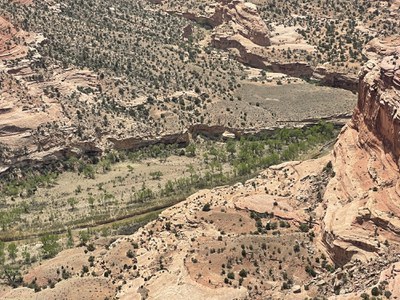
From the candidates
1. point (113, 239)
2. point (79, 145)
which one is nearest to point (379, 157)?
point (113, 239)

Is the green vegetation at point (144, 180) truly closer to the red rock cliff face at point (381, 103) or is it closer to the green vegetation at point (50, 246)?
the green vegetation at point (50, 246)

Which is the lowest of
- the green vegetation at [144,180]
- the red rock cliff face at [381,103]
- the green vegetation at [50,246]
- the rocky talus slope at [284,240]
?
the green vegetation at [144,180]

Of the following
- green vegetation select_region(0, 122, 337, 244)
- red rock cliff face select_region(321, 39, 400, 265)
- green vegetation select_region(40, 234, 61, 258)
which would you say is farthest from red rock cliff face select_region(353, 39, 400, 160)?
green vegetation select_region(40, 234, 61, 258)

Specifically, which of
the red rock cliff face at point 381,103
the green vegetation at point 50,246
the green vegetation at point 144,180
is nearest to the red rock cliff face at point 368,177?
the red rock cliff face at point 381,103

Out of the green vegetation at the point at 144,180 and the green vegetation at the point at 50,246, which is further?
the green vegetation at the point at 144,180

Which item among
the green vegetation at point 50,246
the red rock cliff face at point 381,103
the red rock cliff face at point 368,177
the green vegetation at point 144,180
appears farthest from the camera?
the green vegetation at point 144,180

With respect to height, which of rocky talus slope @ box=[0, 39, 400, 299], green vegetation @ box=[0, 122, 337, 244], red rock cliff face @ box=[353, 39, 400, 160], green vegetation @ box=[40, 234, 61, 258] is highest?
red rock cliff face @ box=[353, 39, 400, 160]

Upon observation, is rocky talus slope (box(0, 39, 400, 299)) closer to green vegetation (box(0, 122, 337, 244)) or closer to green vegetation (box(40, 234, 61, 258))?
green vegetation (box(40, 234, 61, 258))

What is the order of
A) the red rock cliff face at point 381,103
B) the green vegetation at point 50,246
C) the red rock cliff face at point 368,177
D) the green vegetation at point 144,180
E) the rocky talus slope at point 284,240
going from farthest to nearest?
the green vegetation at point 144,180
the green vegetation at point 50,246
the red rock cliff face at point 381,103
the red rock cliff face at point 368,177
the rocky talus slope at point 284,240

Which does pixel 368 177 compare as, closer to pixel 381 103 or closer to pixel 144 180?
pixel 381 103
